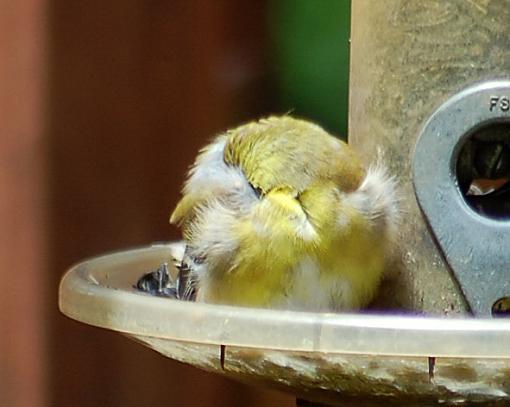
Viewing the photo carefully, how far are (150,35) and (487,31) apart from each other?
0.68 m

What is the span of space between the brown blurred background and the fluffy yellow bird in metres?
0.45

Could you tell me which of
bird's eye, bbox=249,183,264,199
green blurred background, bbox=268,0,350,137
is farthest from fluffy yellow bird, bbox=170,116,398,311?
green blurred background, bbox=268,0,350,137

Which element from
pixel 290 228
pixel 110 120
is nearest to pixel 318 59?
pixel 110 120

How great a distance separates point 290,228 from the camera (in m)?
1.52

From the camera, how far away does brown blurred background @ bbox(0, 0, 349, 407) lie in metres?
2.04

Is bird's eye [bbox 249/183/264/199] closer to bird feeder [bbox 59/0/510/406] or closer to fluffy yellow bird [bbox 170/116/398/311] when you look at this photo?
fluffy yellow bird [bbox 170/116/398/311]

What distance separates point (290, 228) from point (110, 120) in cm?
65

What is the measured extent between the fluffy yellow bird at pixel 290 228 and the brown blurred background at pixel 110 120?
449 millimetres

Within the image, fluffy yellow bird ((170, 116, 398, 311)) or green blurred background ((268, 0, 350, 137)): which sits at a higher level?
green blurred background ((268, 0, 350, 137))

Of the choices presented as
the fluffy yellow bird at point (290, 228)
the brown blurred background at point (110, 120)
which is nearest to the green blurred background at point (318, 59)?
the brown blurred background at point (110, 120)

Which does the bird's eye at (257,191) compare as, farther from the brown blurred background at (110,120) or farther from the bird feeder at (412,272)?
the brown blurred background at (110,120)

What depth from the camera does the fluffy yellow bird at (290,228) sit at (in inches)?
59.4

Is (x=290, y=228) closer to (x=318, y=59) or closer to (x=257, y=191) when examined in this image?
(x=257, y=191)

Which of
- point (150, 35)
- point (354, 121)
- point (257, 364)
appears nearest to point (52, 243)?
point (150, 35)
